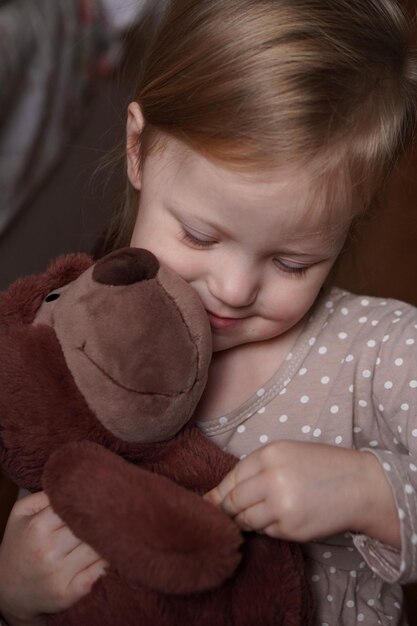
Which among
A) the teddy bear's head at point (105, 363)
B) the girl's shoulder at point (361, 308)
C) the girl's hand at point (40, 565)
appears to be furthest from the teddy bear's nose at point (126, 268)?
the girl's shoulder at point (361, 308)

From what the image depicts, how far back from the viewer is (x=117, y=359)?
61cm

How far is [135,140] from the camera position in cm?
85

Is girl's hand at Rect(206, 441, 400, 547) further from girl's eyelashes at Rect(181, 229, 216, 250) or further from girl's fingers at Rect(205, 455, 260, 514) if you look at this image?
girl's eyelashes at Rect(181, 229, 216, 250)

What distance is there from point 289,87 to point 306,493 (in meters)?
0.34

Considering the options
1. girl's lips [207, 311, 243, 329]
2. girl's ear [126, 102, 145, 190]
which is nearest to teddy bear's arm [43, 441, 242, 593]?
girl's lips [207, 311, 243, 329]

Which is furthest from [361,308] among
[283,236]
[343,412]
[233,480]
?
[233,480]

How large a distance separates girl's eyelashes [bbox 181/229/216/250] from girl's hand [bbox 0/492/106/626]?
0.26m

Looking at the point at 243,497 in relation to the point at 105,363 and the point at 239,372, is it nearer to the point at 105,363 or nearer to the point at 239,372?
the point at 105,363

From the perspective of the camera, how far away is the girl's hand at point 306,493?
641mm

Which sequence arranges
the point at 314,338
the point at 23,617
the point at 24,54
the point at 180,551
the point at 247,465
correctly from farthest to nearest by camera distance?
the point at 24,54 → the point at 314,338 → the point at 23,617 → the point at 247,465 → the point at 180,551

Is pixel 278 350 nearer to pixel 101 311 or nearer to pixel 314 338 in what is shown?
pixel 314 338

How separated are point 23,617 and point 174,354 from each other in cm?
33

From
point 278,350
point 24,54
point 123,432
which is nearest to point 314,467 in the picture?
point 123,432

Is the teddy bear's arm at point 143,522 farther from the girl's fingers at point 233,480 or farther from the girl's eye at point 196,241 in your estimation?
the girl's eye at point 196,241
